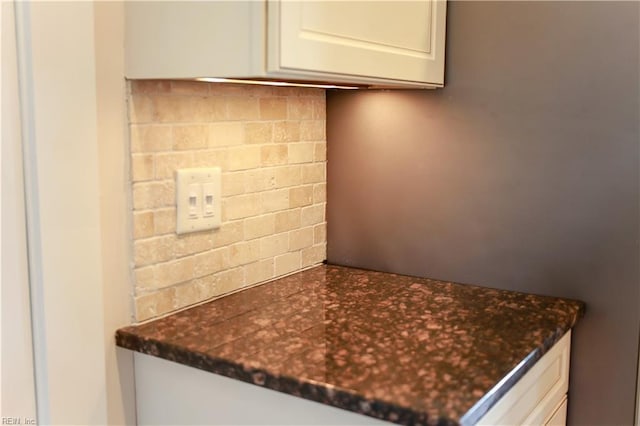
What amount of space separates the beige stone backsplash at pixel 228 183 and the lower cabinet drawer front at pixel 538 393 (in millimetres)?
658

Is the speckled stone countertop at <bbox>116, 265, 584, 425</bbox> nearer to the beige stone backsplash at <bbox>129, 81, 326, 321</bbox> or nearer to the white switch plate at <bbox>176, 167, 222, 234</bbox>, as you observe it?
the beige stone backsplash at <bbox>129, 81, 326, 321</bbox>

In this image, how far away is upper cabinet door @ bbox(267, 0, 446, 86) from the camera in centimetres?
115

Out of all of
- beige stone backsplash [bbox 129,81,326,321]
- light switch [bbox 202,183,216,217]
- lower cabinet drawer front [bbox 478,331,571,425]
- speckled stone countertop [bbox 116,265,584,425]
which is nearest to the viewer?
speckled stone countertop [bbox 116,265,584,425]

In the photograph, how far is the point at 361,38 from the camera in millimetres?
1323

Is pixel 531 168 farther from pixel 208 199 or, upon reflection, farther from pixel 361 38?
pixel 208 199

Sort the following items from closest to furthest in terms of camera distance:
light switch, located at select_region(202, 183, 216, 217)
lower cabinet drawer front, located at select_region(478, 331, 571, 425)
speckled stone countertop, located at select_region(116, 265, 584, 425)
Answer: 1. speckled stone countertop, located at select_region(116, 265, 584, 425)
2. lower cabinet drawer front, located at select_region(478, 331, 571, 425)
3. light switch, located at select_region(202, 183, 216, 217)

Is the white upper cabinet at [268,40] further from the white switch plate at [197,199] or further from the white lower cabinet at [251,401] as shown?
the white lower cabinet at [251,401]

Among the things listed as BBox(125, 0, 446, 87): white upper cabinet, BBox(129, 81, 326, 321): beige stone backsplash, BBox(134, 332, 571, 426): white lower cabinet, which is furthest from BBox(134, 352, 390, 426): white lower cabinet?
BBox(125, 0, 446, 87): white upper cabinet

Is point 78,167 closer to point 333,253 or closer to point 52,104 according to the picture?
point 52,104

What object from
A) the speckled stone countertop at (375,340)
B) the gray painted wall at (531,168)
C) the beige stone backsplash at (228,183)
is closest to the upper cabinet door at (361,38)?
the gray painted wall at (531,168)

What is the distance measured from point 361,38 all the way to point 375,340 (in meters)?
0.56

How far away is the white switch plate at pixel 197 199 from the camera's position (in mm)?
1423

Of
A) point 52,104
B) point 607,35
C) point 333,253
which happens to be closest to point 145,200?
point 52,104

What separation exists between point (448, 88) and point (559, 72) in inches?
10.2
